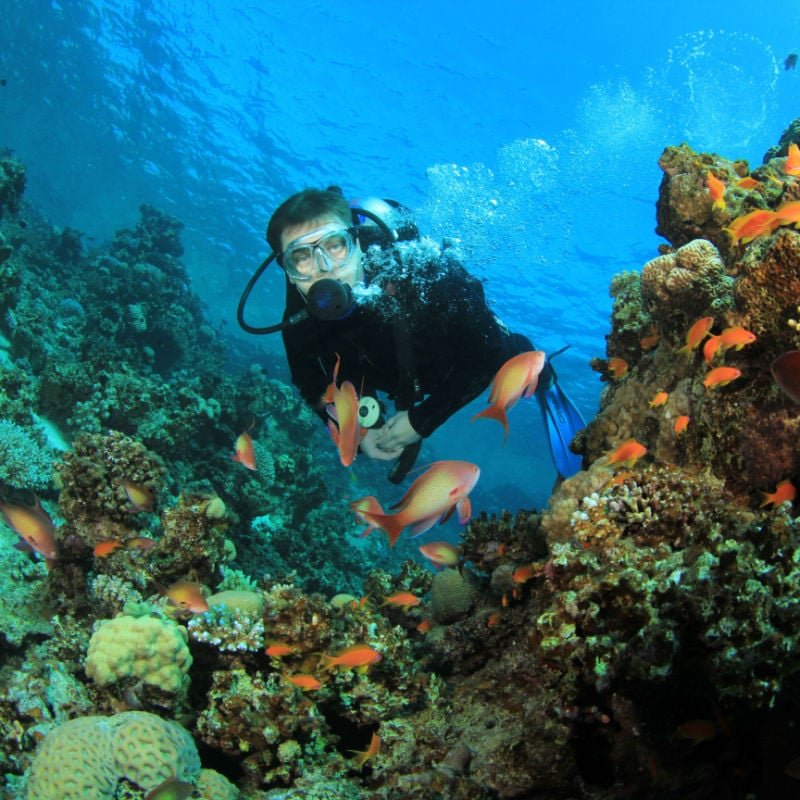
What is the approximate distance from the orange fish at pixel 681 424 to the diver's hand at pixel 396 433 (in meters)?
2.57

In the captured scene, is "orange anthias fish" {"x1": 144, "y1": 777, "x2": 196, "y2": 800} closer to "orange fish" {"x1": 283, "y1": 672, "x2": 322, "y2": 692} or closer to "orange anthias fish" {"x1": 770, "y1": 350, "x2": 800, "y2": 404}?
"orange fish" {"x1": 283, "y1": 672, "x2": 322, "y2": 692}

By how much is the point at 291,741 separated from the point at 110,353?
32.2 feet

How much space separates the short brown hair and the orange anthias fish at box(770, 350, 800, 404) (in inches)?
183

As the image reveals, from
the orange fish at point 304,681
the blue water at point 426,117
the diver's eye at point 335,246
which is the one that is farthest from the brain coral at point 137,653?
the blue water at point 426,117

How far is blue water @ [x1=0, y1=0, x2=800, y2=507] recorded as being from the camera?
22.0 m

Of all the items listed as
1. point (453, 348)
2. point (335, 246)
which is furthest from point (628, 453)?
point (335, 246)

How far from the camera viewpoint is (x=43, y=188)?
43.1 metres

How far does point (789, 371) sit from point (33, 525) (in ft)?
17.6

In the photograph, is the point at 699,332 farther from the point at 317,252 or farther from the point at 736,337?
the point at 317,252

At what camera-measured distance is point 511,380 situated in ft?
10.8

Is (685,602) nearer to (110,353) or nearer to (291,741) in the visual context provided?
(291,741)

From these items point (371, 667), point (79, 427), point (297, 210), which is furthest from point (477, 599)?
point (79, 427)

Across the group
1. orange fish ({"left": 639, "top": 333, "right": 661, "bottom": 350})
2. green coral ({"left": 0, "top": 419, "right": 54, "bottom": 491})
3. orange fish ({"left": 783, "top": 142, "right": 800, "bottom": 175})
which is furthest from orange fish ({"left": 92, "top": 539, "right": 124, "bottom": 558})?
orange fish ({"left": 783, "top": 142, "right": 800, "bottom": 175})

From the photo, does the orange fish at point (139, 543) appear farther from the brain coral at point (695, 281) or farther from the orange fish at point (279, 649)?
the brain coral at point (695, 281)
